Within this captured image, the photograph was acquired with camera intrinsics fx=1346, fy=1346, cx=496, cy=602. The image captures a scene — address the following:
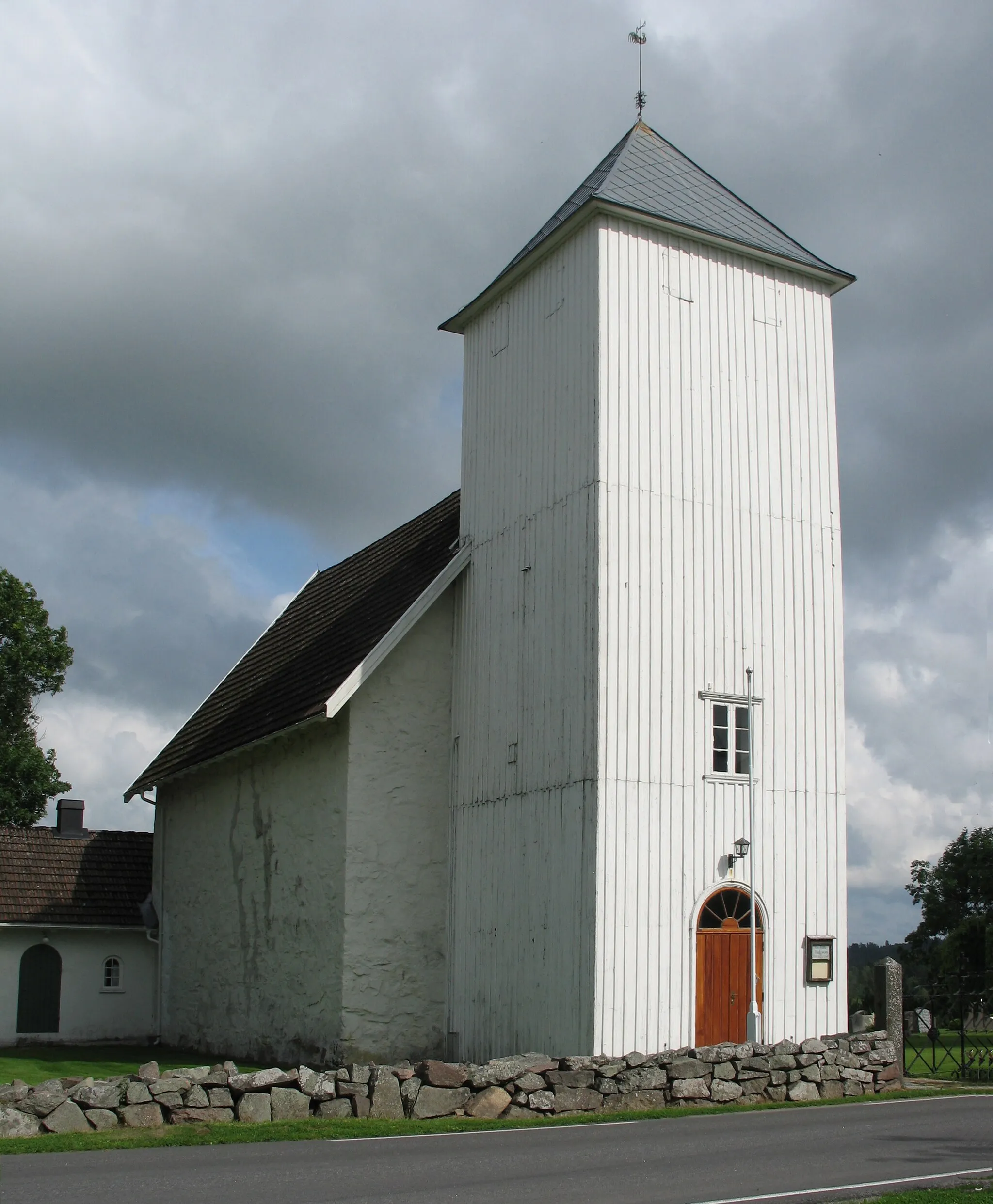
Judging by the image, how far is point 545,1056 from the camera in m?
15.4

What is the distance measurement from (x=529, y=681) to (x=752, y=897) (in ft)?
14.3

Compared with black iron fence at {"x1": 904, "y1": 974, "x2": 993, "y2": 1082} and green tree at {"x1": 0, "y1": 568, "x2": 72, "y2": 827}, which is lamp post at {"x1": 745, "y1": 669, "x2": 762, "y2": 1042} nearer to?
black iron fence at {"x1": 904, "y1": 974, "x2": 993, "y2": 1082}

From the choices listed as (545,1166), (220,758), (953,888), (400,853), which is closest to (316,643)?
(220,758)

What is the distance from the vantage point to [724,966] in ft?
60.3

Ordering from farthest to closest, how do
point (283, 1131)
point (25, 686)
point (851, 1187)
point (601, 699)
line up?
point (25, 686), point (601, 699), point (283, 1131), point (851, 1187)

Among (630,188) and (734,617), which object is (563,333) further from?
(734,617)

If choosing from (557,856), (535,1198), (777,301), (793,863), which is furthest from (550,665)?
(535,1198)

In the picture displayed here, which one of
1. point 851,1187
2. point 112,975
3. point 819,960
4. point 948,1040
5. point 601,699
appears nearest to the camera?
point 851,1187

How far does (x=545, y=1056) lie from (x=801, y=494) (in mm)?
9499

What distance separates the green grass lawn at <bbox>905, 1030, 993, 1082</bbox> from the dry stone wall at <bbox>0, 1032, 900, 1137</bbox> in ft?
11.7

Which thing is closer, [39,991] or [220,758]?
[220,758]

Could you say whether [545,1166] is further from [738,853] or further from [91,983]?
[91,983]

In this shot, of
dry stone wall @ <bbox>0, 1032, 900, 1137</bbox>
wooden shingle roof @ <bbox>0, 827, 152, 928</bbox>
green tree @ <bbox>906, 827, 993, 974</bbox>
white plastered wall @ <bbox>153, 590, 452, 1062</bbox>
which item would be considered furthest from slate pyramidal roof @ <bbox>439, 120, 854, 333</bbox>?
green tree @ <bbox>906, 827, 993, 974</bbox>

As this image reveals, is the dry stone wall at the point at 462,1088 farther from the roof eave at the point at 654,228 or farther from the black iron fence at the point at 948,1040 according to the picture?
the roof eave at the point at 654,228
